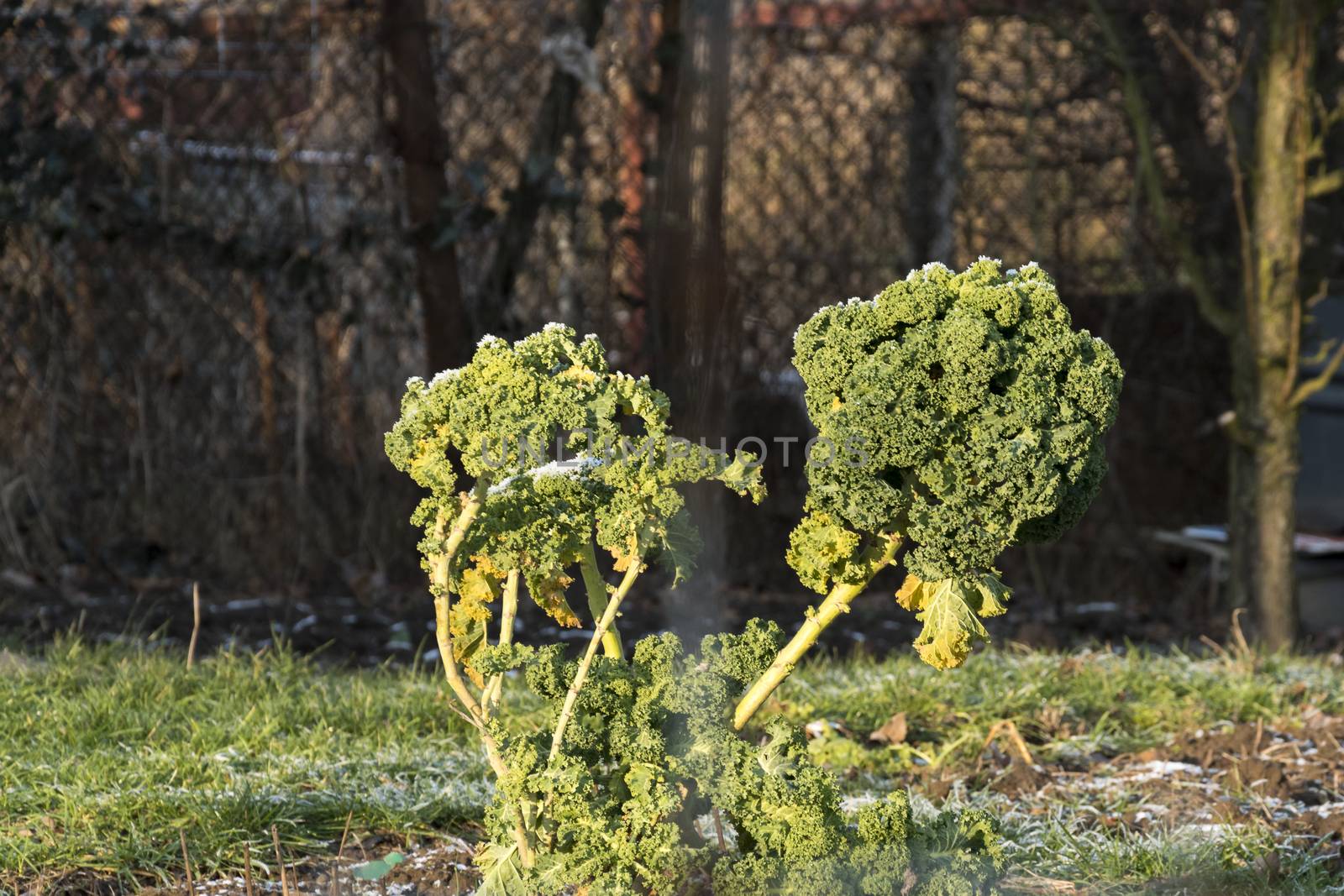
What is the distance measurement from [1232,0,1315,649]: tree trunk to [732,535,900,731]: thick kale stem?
8.72ft

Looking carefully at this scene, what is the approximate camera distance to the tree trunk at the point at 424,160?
4816mm

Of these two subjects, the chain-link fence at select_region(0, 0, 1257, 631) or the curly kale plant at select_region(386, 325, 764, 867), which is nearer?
the curly kale plant at select_region(386, 325, 764, 867)

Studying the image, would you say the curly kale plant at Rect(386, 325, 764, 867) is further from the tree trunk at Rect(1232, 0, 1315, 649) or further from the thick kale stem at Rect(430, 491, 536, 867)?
the tree trunk at Rect(1232, 0, 1315, 649)

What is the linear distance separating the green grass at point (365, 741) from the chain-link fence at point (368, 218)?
64.2 inches

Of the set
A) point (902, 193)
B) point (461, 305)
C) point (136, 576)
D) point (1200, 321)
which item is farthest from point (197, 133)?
point (1200, 321)

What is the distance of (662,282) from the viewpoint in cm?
285

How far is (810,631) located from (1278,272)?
2801 mm

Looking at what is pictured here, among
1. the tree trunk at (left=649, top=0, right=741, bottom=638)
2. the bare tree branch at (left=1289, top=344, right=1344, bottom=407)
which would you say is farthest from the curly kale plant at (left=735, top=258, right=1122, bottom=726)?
the bare tree branch at (left=1289, top=344, right=1344, bottom=407)

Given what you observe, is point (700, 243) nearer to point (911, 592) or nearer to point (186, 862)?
point (911, 592)

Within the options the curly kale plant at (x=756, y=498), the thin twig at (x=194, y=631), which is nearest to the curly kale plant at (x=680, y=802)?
the curly kale plant at (x=756, y=498)

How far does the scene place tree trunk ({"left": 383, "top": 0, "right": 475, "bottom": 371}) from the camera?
4.82 m

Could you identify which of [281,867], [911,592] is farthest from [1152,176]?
[281,867]

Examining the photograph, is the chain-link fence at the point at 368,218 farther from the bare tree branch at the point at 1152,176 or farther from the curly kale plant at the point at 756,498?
the curly kale plant at the point at 756,498

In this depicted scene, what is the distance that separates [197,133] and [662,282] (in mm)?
3045
